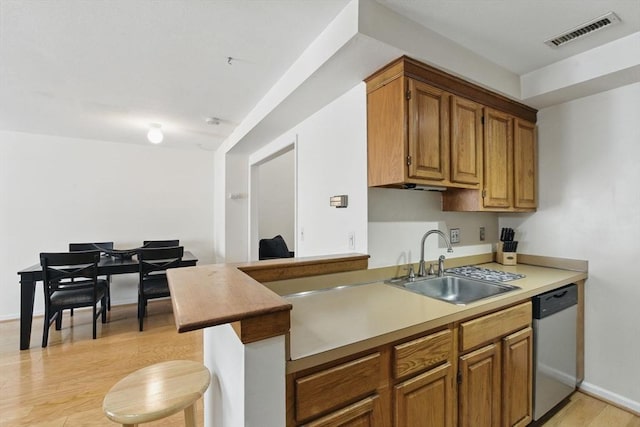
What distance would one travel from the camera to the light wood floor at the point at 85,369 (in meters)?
1.92

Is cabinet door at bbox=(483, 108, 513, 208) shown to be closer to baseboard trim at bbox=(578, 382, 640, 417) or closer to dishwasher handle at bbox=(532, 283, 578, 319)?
dishwasher handle at bbox=(532, 283, 578, 319)

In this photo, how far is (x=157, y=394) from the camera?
3.89 ft

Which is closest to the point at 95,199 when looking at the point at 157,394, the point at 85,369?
the point at 85,369

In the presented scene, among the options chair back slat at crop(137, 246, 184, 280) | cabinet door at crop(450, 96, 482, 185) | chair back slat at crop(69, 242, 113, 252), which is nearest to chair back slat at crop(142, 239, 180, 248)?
chair back slat at crop(69, 242, 113, 252)

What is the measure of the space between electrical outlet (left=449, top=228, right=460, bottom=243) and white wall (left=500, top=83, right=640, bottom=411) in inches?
30.1

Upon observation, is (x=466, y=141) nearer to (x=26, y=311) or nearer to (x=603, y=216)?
(x=603, y=216)

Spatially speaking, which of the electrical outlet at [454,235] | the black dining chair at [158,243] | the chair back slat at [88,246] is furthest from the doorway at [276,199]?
the electrical outlet at [454,235]

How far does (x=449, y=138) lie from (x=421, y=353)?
1.34 m

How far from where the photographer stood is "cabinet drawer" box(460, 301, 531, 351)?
4.70 ft

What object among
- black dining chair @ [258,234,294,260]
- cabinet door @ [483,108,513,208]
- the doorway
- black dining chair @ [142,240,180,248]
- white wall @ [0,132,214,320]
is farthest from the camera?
the doorway

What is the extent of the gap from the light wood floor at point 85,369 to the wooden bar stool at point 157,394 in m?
0.87

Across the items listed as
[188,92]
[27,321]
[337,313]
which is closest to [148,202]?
[27,321]

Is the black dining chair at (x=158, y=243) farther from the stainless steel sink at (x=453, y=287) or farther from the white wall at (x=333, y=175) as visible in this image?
the stainless steel sink at (x=453, y=287)

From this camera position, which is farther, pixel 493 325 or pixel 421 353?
pixel 493 325
